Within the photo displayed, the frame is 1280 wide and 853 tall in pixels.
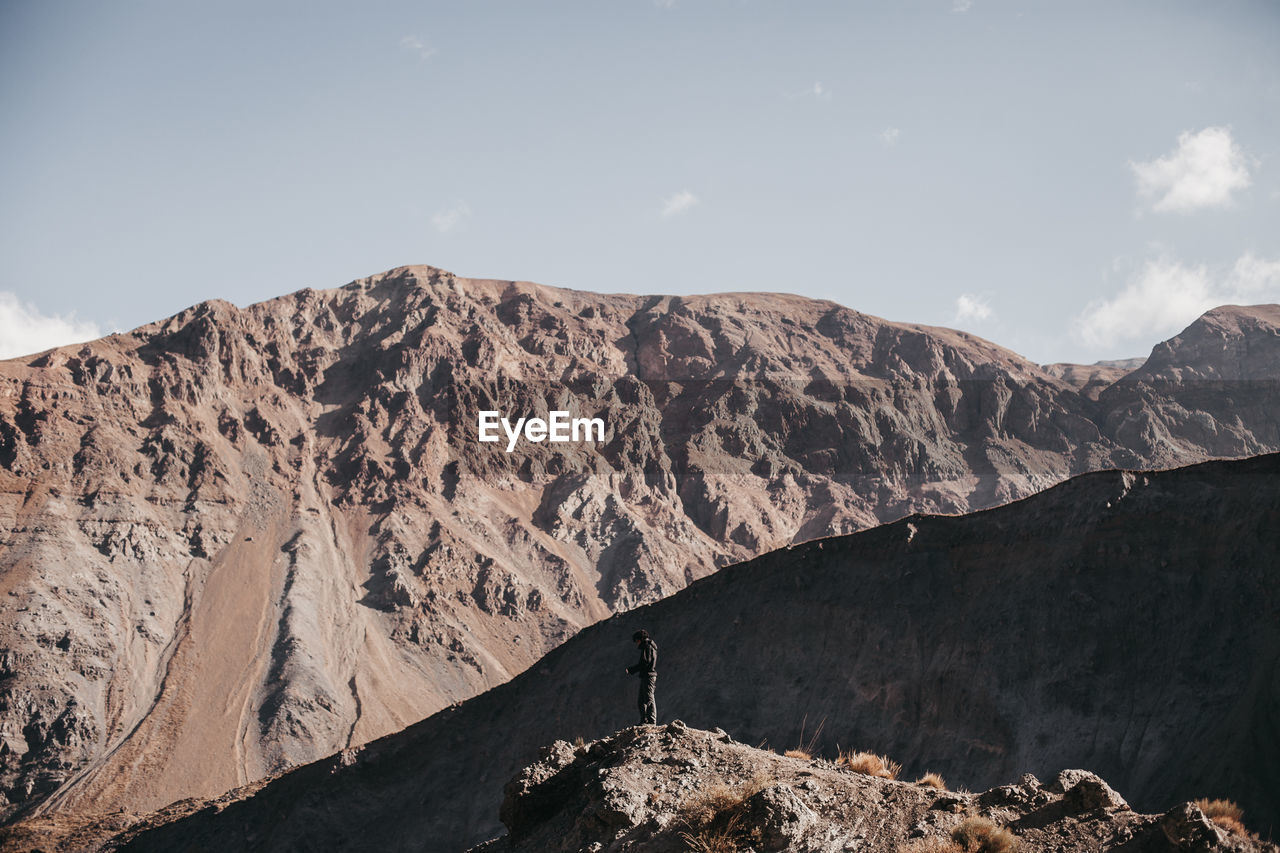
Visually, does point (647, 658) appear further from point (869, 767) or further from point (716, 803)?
point (716, 803)

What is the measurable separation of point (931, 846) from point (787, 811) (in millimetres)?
1834

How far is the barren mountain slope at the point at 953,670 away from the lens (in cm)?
4012

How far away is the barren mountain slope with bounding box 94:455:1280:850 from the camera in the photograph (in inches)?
1580

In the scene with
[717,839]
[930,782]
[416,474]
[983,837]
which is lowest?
[983,837]

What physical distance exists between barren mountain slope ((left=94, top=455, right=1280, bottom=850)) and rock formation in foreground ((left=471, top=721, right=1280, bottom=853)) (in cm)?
2112

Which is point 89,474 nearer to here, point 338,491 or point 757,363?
point 338,491

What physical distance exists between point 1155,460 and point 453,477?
81.7 meters

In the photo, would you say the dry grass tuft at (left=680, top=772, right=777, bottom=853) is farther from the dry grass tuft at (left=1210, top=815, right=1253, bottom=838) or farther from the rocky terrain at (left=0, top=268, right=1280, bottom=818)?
the rocky terrain at (left=0, top=268, right=1280, bottom=818)

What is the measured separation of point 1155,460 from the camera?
145 meters

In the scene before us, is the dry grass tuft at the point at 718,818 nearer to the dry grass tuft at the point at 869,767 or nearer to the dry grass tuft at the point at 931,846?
the dry grass tuft at the point at 931,846

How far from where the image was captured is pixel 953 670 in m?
46.5

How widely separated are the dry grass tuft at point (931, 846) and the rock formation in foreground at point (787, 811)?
0.02 meters

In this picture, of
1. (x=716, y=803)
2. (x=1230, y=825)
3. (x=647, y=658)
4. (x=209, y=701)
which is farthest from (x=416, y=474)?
(x=1230, y=825)

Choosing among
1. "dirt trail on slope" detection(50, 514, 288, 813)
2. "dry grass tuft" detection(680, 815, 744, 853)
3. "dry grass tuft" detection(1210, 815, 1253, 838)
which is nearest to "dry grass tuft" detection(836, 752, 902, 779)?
"dry grass tuft" detection(680, 815, 744, 853)
